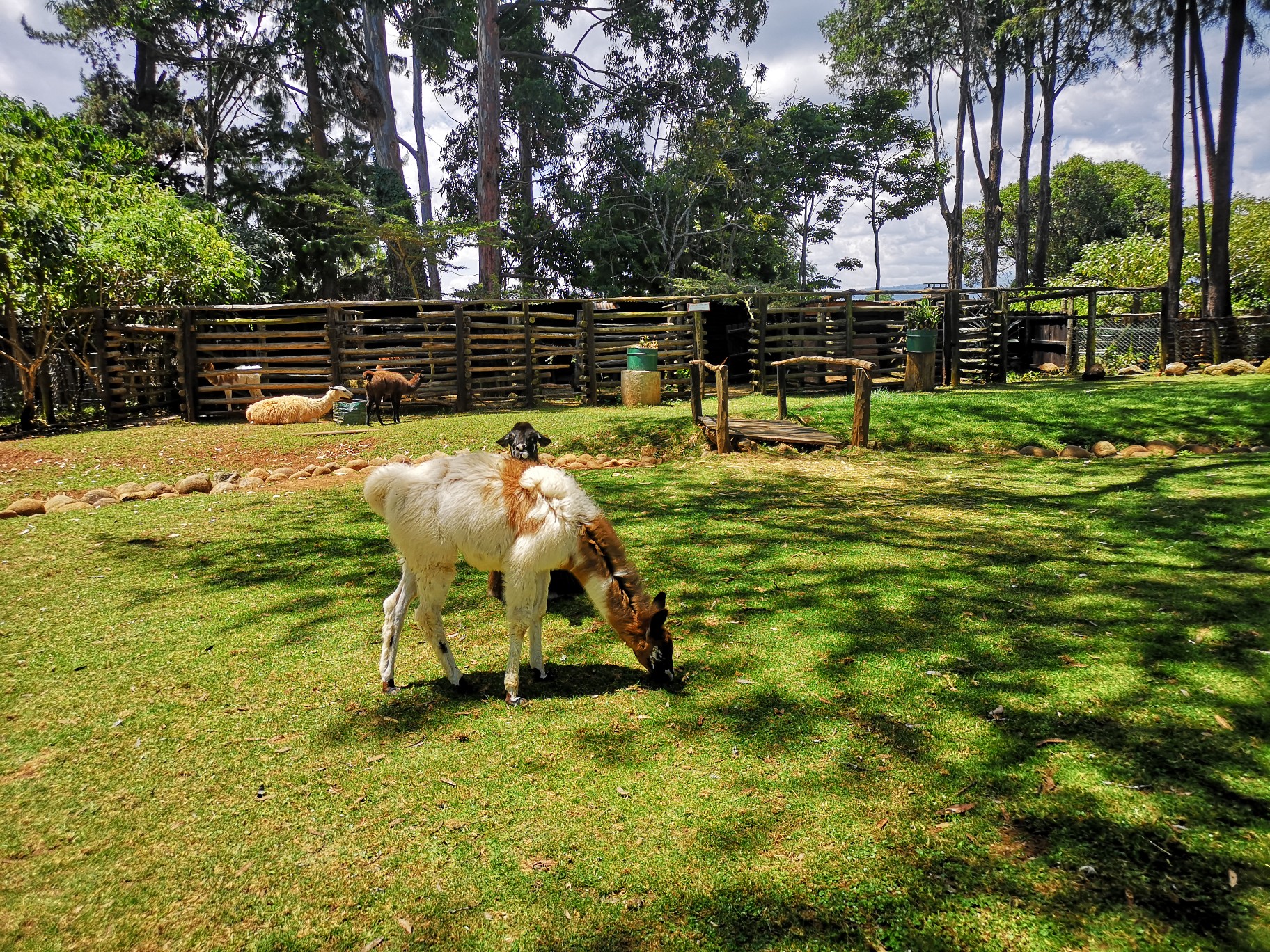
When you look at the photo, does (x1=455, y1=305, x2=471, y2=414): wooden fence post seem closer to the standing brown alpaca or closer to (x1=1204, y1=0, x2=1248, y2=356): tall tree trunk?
the standing brown alpaca

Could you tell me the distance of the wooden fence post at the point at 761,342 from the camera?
1791 cm

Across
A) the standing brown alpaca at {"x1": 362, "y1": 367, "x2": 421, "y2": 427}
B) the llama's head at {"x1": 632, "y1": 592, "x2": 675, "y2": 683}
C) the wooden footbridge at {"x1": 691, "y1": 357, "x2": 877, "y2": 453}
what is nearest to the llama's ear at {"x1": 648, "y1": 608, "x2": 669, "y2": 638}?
the llama's head at {"x1": 632, "y1": 592, "x2": 675, "y2": 683}

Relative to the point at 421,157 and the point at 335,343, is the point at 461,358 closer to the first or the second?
the point at 335,343

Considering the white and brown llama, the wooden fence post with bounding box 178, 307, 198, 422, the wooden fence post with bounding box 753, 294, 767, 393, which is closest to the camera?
the white and brown llama

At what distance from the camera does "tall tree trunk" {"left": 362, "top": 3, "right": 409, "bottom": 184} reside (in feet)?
84.1

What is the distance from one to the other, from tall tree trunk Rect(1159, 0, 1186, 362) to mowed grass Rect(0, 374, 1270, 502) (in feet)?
26.6

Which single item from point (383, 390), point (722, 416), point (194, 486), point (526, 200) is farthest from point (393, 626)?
point (526, 200)

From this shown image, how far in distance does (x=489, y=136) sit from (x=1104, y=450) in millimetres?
21321

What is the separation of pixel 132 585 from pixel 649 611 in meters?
4.71

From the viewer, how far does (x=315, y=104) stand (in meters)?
27.6

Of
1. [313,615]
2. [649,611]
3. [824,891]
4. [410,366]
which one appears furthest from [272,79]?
[824,891]

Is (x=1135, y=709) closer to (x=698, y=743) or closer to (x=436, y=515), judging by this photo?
Result: (x=698, y=743)

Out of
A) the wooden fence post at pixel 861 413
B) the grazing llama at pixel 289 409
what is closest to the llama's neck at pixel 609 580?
the wooden fence post at pixel 861 413

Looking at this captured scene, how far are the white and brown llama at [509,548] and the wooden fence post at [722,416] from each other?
266 inches
